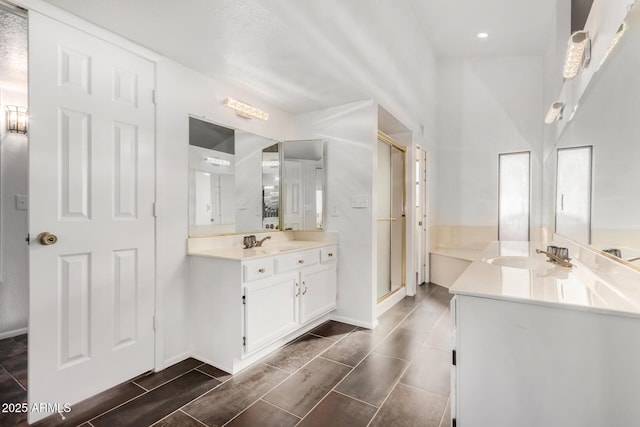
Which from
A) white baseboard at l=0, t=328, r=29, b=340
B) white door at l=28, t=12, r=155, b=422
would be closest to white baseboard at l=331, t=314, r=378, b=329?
white door at l=28, t=12, r=155, b=422

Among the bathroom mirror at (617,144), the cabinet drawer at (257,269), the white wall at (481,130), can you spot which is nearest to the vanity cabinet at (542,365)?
the bathroom mirror at (617,144)

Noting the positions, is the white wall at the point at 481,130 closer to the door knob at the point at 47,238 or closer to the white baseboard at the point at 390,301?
the white baseboard at the point at 390,301

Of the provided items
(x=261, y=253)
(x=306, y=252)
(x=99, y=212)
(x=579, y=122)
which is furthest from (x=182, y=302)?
(x=579, y=122)

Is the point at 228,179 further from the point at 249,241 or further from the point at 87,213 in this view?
the point at 87,213

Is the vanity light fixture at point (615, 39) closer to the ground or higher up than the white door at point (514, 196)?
higher up

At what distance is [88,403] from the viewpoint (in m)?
1.70

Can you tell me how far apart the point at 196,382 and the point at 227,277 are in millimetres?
686

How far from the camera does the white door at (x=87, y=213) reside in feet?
5.14

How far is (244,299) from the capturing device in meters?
2.03

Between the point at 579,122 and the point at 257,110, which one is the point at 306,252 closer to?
the point at 257,110

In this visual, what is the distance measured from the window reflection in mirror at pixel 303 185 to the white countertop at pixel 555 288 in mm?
1874

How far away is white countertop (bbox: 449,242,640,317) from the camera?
90cm

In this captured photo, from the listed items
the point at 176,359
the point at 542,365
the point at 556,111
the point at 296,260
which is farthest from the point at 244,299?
the point at 556,111

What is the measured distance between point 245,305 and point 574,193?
2293 mm
